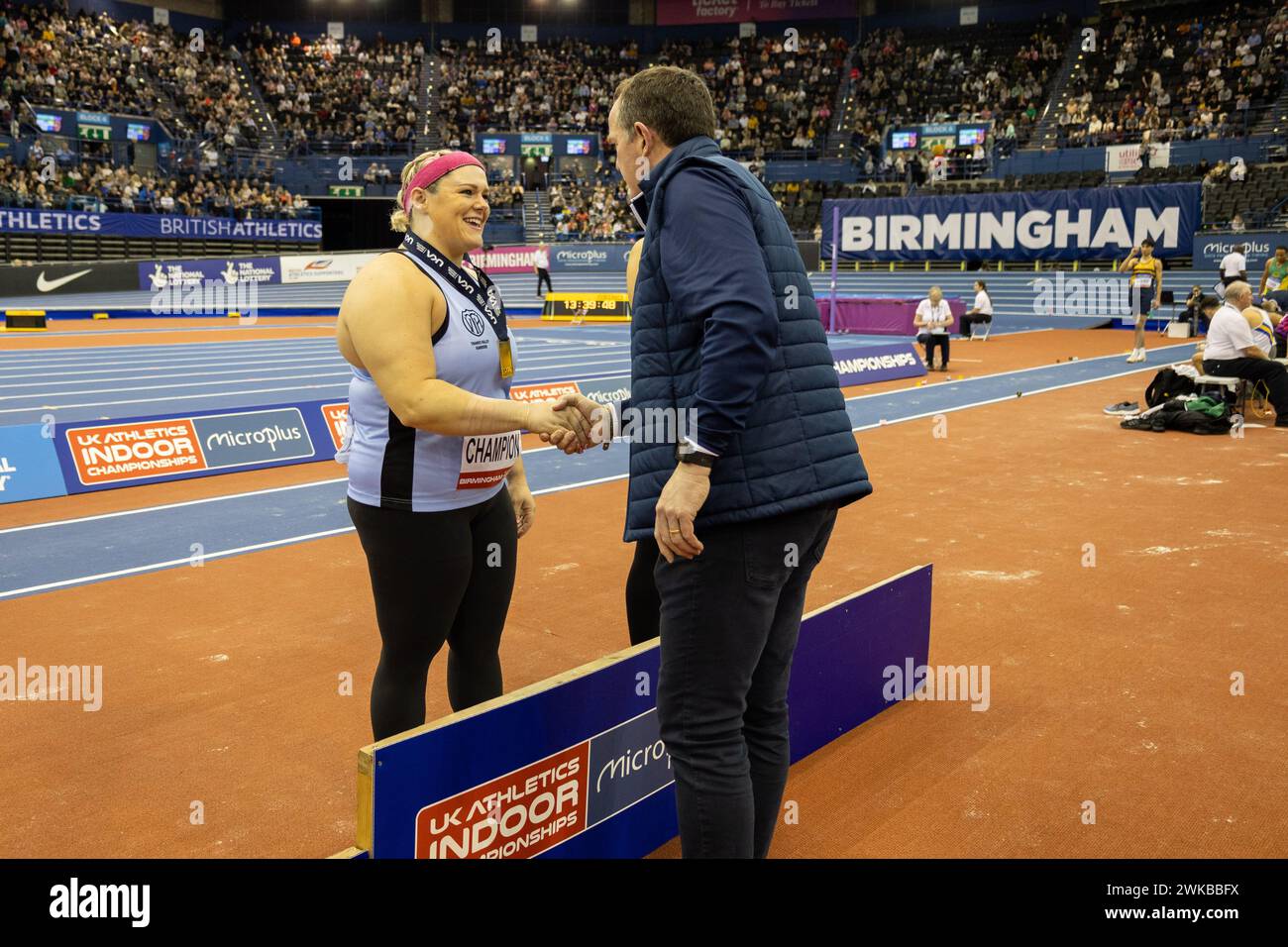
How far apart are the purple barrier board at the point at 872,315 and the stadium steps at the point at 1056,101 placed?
13.9m

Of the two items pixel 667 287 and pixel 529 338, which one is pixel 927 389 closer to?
pixel 529 338

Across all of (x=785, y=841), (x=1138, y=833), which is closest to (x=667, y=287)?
(x=785, y=841)

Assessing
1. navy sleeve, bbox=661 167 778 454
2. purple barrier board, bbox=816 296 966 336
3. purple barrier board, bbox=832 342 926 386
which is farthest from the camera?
purple barrier board, bbox=816 296 966 336

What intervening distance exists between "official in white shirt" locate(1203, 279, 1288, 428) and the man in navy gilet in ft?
36.7

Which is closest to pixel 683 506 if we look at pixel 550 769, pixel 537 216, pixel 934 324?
pixel 550 769

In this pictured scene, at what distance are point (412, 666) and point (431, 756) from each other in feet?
1.69

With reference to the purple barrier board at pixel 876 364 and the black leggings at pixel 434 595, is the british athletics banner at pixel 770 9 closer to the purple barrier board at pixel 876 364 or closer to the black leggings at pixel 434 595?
the purple barrier board at pixel 876 364

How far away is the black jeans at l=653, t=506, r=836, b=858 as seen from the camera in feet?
7.84

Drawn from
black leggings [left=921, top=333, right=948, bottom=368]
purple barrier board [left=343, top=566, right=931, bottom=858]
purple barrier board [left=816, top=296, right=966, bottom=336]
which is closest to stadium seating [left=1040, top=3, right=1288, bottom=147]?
purple barrier board [left=816, top=296, right=966, bottom=336]

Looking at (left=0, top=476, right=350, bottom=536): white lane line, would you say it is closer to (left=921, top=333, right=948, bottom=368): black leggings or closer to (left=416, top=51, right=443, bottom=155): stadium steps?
(left=921, top=333, right=948, bottom=368): black leggings

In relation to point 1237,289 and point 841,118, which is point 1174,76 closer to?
point 841,118

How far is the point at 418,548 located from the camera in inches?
115

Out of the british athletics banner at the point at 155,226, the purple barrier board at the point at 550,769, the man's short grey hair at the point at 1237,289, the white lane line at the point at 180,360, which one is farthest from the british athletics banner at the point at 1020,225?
the purple barrier board at the point at 550,769
